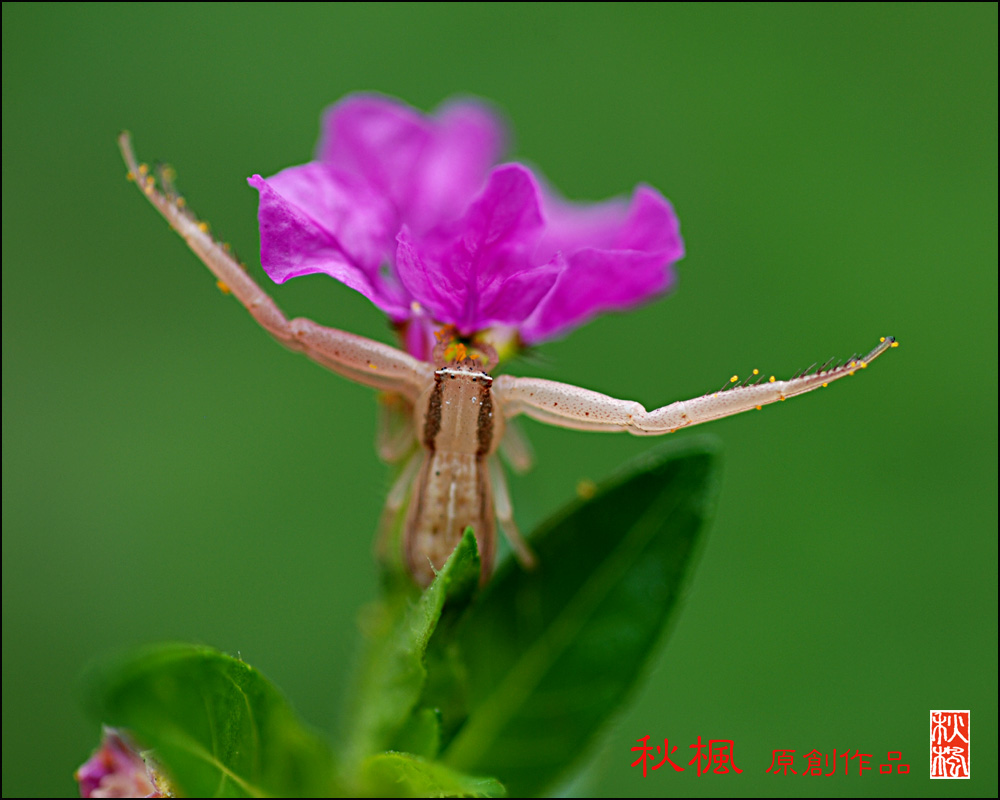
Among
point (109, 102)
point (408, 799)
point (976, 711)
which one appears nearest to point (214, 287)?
point (109, 102)

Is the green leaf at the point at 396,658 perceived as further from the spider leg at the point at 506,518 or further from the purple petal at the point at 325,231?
the purple petal at the point at 325,231

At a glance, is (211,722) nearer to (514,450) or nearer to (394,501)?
(394,501)

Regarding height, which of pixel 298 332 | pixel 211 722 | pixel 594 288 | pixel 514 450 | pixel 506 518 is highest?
pixel 594 288

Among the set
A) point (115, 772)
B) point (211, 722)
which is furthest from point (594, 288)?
point (115, 772)

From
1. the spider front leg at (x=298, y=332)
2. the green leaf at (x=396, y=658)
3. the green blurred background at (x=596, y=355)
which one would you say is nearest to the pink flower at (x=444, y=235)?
the spider front leg at (x=298, y=332)

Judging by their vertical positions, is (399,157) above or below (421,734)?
above

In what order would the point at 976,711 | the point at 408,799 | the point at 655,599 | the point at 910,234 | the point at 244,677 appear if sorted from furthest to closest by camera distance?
the point at 910,234 < the point at 976,711 < the point at 655,599 < the point at 408,799 < the point at 244,677

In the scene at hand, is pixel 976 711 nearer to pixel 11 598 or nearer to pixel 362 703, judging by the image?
pixel 362 703
